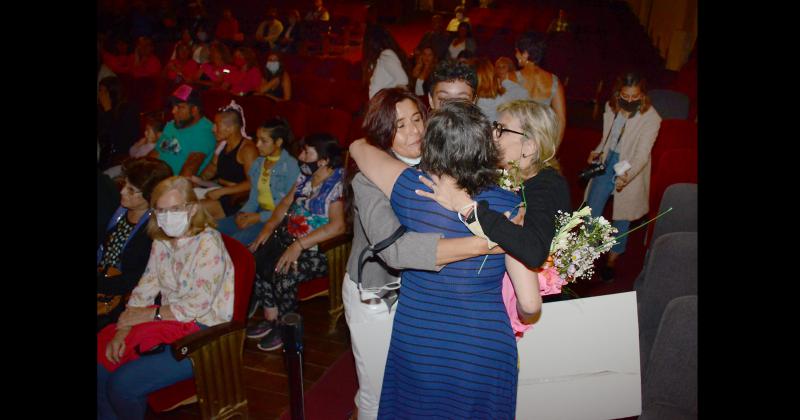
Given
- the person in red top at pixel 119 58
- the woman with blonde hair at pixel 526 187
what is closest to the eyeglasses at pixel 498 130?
the woman with blonde hair at pixel 526 187

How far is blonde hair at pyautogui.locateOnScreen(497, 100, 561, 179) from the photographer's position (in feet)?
6.38

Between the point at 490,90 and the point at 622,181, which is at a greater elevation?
the point at 490,90

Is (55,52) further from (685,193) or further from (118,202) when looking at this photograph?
(685,193)

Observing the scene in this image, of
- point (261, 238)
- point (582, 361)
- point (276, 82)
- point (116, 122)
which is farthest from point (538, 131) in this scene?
point (276, 82)

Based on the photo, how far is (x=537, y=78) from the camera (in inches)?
163

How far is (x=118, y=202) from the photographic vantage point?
3.28 metres

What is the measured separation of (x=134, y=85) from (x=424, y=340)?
6.55 meters

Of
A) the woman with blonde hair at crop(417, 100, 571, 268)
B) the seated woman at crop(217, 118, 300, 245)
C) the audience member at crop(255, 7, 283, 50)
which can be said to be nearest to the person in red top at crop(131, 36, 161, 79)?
the audience member at crop(255, 7, 283, 50)

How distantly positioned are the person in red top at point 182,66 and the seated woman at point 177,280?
5.69m

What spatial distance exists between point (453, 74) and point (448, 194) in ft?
3.46

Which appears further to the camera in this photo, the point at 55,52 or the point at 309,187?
the point at 309,187

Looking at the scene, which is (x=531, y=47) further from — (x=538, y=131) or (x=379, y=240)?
(x=379, y=240)

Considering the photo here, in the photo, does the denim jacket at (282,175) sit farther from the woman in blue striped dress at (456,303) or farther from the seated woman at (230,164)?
the woman in blue striped dress at (456,303)

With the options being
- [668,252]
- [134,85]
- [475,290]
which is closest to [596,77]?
[134,85]
